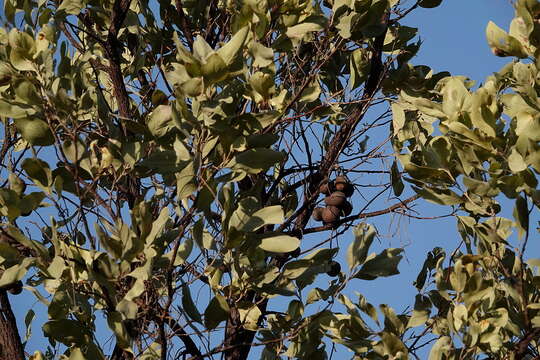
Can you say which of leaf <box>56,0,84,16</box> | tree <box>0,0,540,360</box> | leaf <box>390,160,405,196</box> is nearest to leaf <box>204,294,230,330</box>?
tree <box>0,0,540,360</box>

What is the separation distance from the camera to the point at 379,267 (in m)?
2.81

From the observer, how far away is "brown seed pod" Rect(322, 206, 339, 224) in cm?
358

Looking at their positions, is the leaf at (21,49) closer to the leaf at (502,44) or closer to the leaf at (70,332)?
the leaf at (70,332)

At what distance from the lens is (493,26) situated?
2.87 meters

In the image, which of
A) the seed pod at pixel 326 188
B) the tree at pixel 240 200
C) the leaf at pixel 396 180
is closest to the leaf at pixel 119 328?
the tree at pixel 240 200

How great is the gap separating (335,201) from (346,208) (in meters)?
0.09

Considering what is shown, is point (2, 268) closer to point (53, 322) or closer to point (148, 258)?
point (53, 322)

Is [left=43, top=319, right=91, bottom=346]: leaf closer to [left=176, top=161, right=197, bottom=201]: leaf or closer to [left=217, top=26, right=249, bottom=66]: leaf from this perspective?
[left=176, top=161, right=197, bottom=201]: leaf

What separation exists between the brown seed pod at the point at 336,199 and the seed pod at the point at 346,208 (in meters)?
0.02

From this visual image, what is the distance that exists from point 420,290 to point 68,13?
1.78 m

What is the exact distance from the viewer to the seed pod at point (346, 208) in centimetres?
363

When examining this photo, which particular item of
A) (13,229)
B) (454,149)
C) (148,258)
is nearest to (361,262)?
(454,149)

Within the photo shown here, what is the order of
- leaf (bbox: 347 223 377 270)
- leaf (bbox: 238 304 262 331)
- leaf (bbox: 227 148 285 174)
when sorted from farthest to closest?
leaf (bbox: 238 304 262 331) → leaf (bbox: 347 223 377 270) → leaf (bbox: 227 148 285 174)

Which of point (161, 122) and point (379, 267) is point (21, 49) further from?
point (379, 267)
